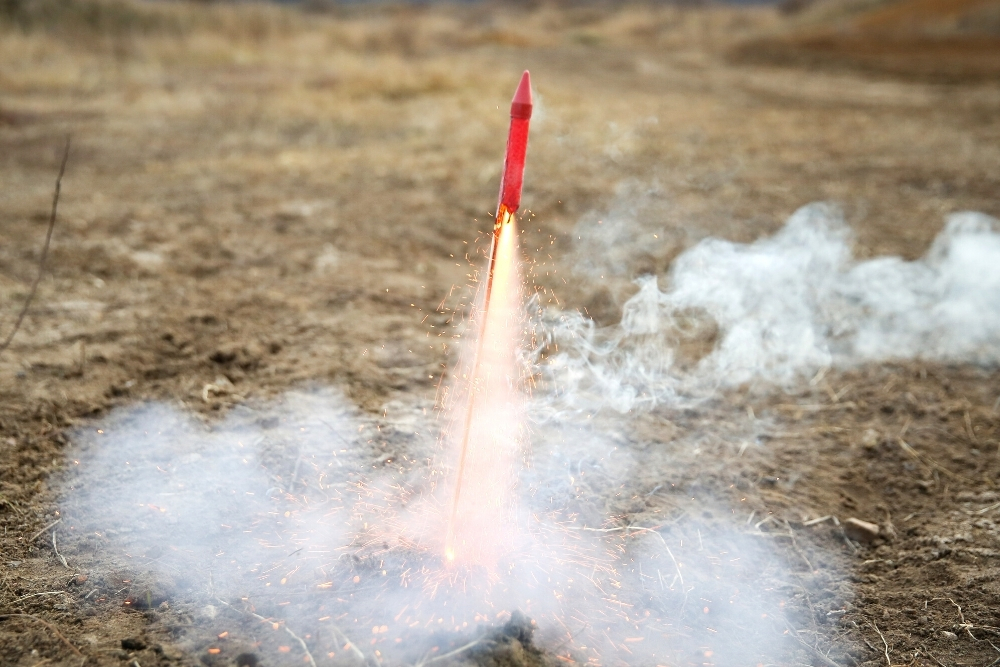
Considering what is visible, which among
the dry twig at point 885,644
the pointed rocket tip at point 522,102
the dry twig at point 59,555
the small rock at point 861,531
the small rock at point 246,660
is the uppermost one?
the pointed rocket tip at point 522,102

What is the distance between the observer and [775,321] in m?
4.82

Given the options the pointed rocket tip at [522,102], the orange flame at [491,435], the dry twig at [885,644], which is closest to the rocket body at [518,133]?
the pointed rocket tip at [522,102]

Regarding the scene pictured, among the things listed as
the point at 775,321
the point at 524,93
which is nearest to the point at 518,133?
the point at 524,93

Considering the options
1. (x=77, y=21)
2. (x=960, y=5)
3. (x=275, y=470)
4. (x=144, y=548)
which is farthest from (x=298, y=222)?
(x=960, y=5)

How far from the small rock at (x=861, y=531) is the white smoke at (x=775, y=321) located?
1.18 m

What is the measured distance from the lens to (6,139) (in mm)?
8844

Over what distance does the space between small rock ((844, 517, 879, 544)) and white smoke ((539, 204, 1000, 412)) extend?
46.3 inches

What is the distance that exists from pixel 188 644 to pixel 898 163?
369 inches

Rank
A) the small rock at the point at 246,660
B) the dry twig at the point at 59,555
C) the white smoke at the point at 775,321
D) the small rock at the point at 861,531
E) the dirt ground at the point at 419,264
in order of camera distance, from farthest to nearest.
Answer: the white smoke at the point at 775,321, the small rock at the point at 861,531, the dirt ground at the point at 419,264, the dry twig at the point at 59,555, the small rock at the point at 246,660

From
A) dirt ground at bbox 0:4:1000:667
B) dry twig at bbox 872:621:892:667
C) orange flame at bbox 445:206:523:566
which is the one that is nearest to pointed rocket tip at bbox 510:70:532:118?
orange flame at bbox 445:206:523:566

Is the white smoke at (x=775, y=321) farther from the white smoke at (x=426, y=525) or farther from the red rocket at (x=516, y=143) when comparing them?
the red rocket at (x=516, y=143)

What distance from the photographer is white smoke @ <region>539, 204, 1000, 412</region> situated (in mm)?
4320

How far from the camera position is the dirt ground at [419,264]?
2.90m

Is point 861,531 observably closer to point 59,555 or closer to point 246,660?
point 246,660
